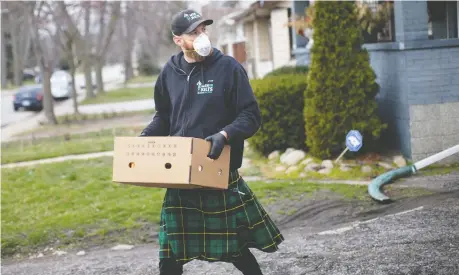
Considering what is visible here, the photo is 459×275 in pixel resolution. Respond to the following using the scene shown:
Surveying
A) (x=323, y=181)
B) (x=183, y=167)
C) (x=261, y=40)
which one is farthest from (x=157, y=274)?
(x=261, y=40)

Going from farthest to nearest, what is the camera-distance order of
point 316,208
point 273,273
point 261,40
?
point 261,40 → point 316,208 → point 273,273

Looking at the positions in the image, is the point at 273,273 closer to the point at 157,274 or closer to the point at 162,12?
the point at 157,274

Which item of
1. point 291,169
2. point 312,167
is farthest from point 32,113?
point 312,167

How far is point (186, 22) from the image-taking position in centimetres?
406

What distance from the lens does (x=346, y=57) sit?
30.7 feet

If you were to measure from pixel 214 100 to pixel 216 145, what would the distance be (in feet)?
1.16

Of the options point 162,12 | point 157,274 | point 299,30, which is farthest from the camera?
point 162,12

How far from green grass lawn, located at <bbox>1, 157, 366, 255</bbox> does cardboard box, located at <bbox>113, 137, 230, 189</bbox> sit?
3768 millimetres

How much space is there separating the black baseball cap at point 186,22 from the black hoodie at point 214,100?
0.20 meters

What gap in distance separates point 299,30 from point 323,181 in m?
6.14

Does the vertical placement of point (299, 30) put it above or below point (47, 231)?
above

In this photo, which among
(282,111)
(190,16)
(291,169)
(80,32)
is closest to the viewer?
(190,16)

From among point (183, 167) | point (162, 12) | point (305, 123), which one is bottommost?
point (305, 123)

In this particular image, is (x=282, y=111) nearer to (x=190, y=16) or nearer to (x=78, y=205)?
(x=78, y=205)
